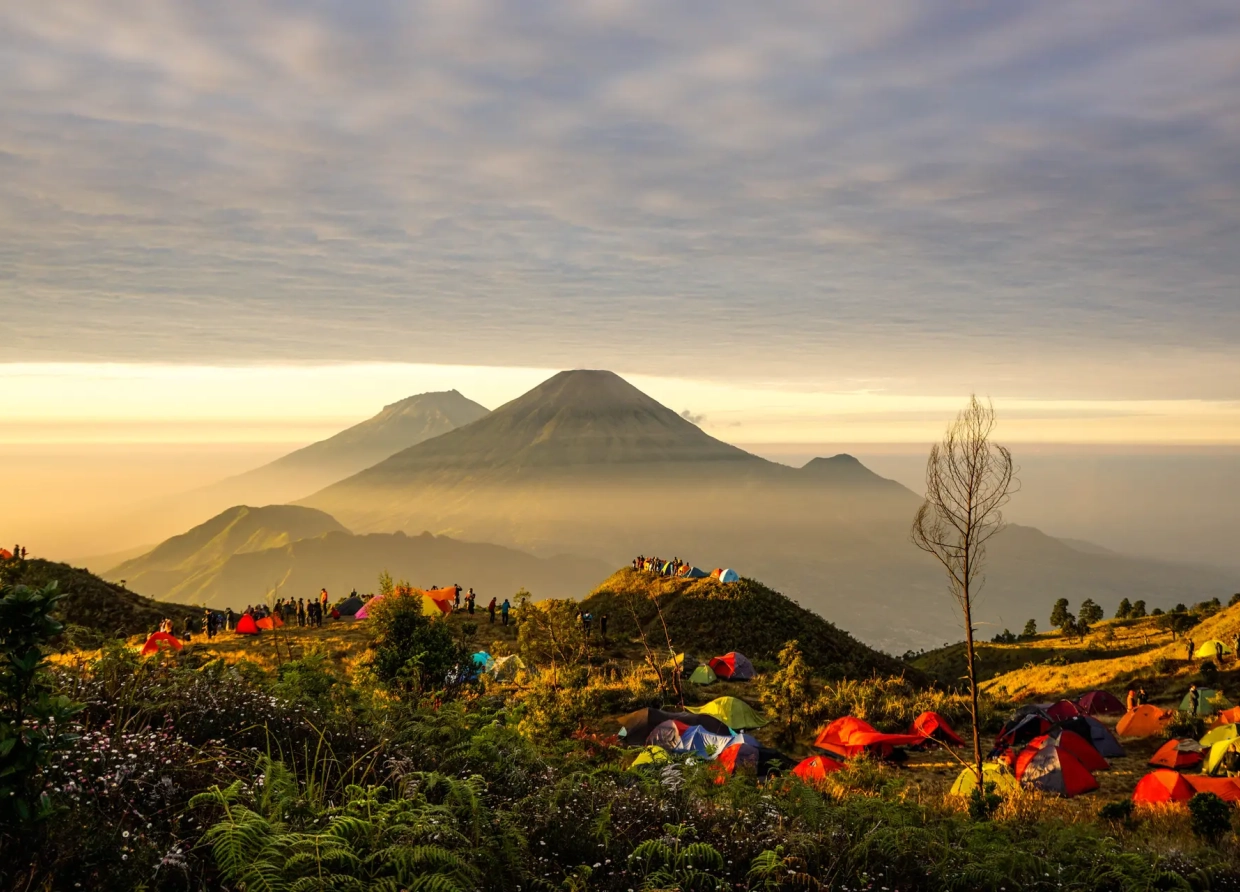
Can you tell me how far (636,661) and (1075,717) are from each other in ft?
A: 59.2

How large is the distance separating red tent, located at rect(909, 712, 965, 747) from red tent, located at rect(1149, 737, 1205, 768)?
5235mm

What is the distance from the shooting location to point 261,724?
698 centimetres

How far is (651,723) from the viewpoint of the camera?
21.6 m

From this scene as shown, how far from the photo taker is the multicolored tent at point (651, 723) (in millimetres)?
21281

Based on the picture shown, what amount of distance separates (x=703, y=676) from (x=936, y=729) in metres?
10.3

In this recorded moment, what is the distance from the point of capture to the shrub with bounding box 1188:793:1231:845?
1262 cm

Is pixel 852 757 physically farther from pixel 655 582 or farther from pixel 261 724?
pixel 655 582

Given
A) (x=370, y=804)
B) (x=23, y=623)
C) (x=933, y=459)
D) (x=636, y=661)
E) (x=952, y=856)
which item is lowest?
(x=636, y=661)

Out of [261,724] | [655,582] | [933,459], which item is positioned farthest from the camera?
[655,582]

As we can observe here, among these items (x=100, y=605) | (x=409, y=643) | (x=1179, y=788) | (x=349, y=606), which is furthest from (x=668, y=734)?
(x=100, y=605)

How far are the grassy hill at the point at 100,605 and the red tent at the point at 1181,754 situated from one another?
4110 cm

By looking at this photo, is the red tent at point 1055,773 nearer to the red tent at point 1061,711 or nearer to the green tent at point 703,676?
the red tent at point 1061,711

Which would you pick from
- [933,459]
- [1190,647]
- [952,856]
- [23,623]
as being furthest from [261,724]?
[1190,647]

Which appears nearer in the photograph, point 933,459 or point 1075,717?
point 933,459
